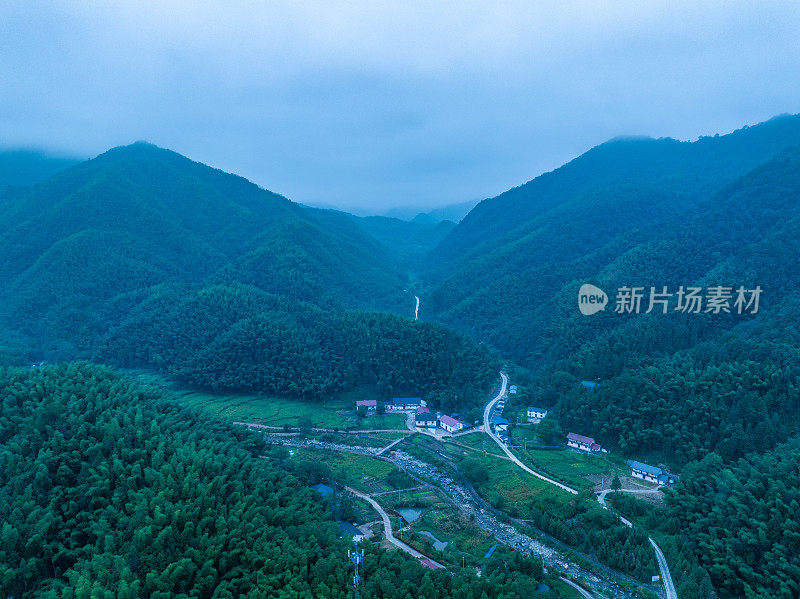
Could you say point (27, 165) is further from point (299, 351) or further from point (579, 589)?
point (579, 589)

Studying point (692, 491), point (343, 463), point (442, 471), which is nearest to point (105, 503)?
point (343, 463)

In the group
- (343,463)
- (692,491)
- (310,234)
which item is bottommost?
(343,463)

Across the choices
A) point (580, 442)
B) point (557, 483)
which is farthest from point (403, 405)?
point (557, 483)

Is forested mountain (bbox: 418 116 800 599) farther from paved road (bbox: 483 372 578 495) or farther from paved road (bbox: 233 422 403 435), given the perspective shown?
paved road (bbox: 233 422 403 435)

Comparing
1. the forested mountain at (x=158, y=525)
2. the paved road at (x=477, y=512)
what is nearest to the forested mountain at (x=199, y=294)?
the paved road at (x=477, y=512)

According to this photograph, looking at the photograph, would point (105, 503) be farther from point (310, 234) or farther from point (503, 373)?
point (310, 234)

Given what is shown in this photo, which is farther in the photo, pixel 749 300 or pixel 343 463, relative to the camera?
pixel 749 300

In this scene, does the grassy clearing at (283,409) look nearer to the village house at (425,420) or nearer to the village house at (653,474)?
the village house at (425,420)
